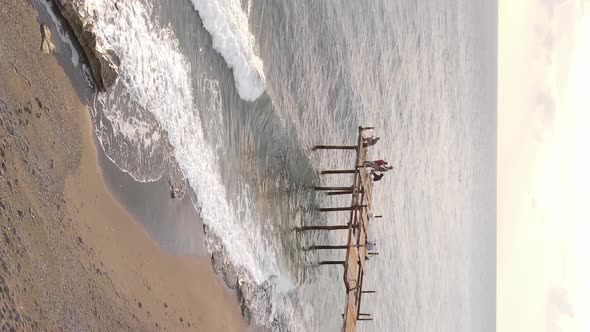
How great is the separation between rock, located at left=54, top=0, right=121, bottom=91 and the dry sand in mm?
425

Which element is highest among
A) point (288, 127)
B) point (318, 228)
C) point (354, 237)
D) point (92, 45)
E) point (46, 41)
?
point (92, 45)

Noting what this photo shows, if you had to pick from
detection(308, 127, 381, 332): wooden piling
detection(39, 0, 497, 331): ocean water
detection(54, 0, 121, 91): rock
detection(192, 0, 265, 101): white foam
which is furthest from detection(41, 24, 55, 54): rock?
detection(308, 127, 381, 332): wooden piling

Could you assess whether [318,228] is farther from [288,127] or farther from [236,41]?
[236,41]

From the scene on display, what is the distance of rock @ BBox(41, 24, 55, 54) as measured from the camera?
5.73m

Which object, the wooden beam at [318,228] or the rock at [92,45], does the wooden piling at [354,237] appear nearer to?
the wooden beam at [318,228]

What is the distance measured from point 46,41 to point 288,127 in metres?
6.35

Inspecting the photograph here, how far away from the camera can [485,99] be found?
3969cm

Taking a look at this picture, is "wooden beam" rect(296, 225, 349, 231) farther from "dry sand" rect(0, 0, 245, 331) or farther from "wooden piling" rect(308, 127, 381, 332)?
"dry sand" rect(0, 0, 245, 331)

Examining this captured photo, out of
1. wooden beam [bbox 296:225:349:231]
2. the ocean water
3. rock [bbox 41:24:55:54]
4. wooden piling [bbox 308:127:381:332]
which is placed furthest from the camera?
wooden beam [bbox 296:225:349:231]

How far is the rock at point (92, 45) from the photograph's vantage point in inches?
240

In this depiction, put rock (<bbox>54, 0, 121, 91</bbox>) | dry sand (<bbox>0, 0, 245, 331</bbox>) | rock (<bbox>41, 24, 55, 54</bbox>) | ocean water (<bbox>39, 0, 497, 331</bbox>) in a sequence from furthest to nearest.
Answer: ocean water (<bbox>39, 0, 497, 331</bbox>), rock (<bbox>54, 0, 121, 91</bbox>), rock (<bbox>41, 24, 55, 54</bbox>), dry sand (<bbox>0, 0, 245, 331</bbox>)

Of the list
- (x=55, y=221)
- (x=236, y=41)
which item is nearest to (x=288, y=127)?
(x=236, y=41)

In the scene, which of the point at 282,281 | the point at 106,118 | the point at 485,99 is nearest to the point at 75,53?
the point at 106,118

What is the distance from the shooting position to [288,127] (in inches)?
Answer: 463
